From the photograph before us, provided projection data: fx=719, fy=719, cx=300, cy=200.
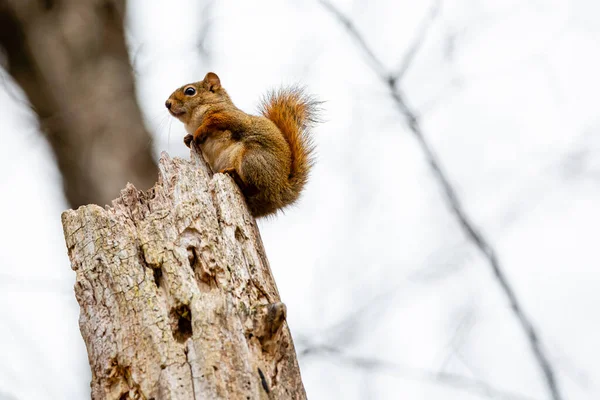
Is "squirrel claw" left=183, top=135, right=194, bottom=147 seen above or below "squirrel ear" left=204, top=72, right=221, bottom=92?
below

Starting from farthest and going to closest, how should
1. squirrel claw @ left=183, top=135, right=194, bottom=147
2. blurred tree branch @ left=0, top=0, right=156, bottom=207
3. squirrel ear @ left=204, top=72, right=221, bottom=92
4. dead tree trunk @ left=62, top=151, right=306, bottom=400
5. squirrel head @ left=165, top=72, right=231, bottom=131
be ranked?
squirrel ear @ left=204, top=72, right=221, bottom=92, squirrel head @ left=165, top=72, right=231, bottom=131, squirrel claw @ left=183, top=135, right=194, bottom=147, blurred tree branch @ left=0, top=0, right=156, bottom=207, dead tree trunk @ left=62, top=151, right=306, bottom=400

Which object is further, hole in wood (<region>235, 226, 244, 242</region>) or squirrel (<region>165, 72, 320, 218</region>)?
squirrel (<region>165, 72, 320, 218</region>)

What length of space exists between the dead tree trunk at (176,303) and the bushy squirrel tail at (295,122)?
0.96 meters

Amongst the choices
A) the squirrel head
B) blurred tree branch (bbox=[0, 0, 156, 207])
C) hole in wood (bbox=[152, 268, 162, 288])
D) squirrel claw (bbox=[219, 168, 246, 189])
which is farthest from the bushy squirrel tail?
hole in wood (bbox=[152, 268, 162, 288])

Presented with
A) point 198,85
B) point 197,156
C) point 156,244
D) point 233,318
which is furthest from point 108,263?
point 198,85

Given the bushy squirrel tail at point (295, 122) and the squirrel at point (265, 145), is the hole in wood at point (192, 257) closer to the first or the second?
the squirrel at point (265, 145)

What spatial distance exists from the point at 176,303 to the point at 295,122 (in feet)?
5.57

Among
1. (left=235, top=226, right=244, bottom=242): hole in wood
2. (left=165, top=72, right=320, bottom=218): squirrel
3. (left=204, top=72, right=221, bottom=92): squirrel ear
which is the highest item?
(left=204, top=72, right=221, bottom=92): squirrel ear

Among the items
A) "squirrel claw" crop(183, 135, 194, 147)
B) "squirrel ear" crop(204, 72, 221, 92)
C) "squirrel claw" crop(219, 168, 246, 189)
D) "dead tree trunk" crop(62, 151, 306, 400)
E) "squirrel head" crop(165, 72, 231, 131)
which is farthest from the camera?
"squirrel ear" crop(204, 72, 221, 92)

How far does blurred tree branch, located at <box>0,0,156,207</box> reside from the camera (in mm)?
3221

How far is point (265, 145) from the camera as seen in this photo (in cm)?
323

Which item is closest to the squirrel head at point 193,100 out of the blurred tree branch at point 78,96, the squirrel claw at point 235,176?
the blurred tree branch at point 78,96

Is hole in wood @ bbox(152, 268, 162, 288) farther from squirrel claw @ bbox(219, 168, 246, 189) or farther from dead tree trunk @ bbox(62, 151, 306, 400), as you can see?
squirrel claw @ bbox(219, 168, 246, 189)

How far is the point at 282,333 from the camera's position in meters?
2.05
